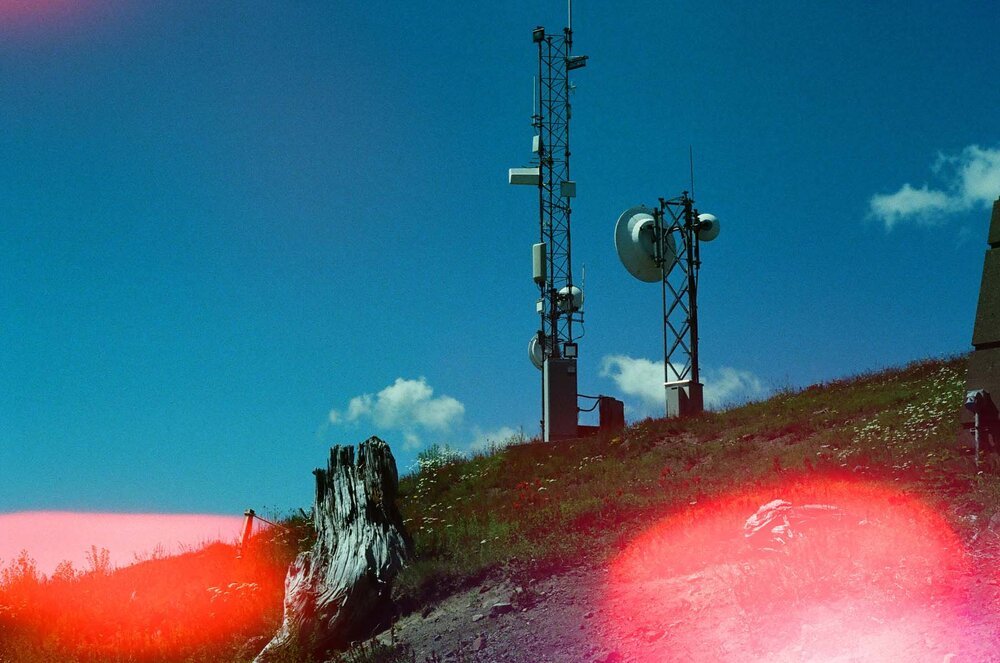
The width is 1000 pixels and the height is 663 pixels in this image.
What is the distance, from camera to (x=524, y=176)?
95.6 ft

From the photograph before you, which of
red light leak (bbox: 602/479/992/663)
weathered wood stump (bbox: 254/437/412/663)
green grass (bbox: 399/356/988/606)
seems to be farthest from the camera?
green grass (bbox: 399/356/988/606)

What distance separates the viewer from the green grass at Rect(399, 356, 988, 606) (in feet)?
36.2

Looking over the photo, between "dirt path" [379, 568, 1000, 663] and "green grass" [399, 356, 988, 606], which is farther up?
"green grass" [399, 356, 988, 606]

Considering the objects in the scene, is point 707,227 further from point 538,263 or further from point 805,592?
point 805,592

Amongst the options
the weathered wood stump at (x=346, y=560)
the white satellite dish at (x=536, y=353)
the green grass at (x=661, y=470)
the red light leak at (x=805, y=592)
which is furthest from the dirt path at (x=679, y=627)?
the white satellite dish at (x=536, y=353)

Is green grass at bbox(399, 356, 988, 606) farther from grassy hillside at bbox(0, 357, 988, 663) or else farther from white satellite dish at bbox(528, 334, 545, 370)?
white satellite dish at bbox(528, 334, 545, 370)

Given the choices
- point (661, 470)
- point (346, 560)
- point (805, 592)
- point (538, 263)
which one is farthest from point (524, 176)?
point (805, 592)

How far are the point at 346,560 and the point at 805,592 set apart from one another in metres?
6.30

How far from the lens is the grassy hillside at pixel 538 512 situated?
1110cm

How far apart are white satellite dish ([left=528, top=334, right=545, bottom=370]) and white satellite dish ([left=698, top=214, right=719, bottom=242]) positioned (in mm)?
6809

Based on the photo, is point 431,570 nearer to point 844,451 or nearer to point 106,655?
point 106,655

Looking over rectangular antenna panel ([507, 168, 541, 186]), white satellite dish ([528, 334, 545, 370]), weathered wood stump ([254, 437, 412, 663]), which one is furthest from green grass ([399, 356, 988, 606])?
rectangular antenna panel ([507, 168, 541, 186])

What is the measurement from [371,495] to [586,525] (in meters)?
3.19

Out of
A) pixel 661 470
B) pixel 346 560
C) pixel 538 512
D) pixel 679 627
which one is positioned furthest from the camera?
pixel 661 470
